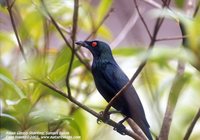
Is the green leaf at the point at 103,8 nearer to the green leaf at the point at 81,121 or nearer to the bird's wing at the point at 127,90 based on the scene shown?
the bird's wing at the point at 127,90

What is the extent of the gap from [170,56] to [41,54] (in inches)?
25.7

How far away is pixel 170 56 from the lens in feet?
1.66

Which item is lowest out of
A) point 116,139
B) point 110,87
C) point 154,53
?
point 116,139

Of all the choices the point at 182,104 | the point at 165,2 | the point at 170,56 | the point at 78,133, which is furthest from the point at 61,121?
the point at 170,56

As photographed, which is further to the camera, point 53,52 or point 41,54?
point 53,52

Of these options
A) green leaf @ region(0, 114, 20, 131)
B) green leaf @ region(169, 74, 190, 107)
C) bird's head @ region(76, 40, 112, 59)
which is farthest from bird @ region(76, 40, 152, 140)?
green leaf @ region(0, 114, 20, 131)

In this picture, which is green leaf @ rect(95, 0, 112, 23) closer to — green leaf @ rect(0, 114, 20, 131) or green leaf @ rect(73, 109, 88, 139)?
green leaf @ rect(73, 109, 88, 139)

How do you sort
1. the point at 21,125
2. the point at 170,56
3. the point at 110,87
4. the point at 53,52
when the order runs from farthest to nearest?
the point at 53,52 → the point at 110,87 → the point at 21,125 → the point at 170,56

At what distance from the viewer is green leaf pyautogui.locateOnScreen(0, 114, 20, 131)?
0.96 metres

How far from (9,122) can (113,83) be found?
27 centimetres

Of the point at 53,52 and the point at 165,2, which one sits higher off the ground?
the point at 165,2

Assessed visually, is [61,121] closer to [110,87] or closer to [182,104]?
[110,87]

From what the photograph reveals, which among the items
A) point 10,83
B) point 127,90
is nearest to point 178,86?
point 127,90

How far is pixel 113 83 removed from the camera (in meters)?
1.08
